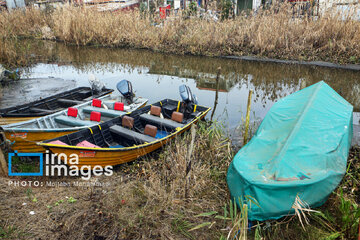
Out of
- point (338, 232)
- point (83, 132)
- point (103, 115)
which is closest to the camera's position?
point (338, 232)

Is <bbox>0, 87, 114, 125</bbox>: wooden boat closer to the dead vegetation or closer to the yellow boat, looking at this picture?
the yellow boat

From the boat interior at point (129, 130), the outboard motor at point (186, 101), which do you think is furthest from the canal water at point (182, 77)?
the boat interior at point (129, 130)

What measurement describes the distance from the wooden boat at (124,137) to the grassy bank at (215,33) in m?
8.99

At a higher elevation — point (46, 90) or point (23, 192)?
point (46, 90)

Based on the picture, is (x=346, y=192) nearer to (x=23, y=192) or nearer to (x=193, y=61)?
(x=23, y=192)

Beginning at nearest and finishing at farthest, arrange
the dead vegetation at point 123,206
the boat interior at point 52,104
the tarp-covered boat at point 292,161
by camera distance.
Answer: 1. the tarp-covered boat at point 292,161
2. the dead vegetation at point 123,206
3. the boat interior at point 52,104

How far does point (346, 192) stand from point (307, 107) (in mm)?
1692

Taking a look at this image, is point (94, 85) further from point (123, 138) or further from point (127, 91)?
point (123, 138)

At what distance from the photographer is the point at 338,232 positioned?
3.55m

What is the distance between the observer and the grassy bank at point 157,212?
12.0ft

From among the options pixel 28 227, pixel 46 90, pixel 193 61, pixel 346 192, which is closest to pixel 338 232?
pixel 346 192

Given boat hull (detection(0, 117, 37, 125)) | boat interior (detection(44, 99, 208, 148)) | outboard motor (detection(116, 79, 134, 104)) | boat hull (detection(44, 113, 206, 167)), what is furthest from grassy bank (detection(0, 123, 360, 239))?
outboard motor (detection(116, 79, 134, 104))

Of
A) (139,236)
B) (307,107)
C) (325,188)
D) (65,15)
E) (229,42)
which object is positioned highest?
(65,15)

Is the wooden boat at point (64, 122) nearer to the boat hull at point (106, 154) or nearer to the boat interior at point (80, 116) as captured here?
the boat interior at point (80, 116)
